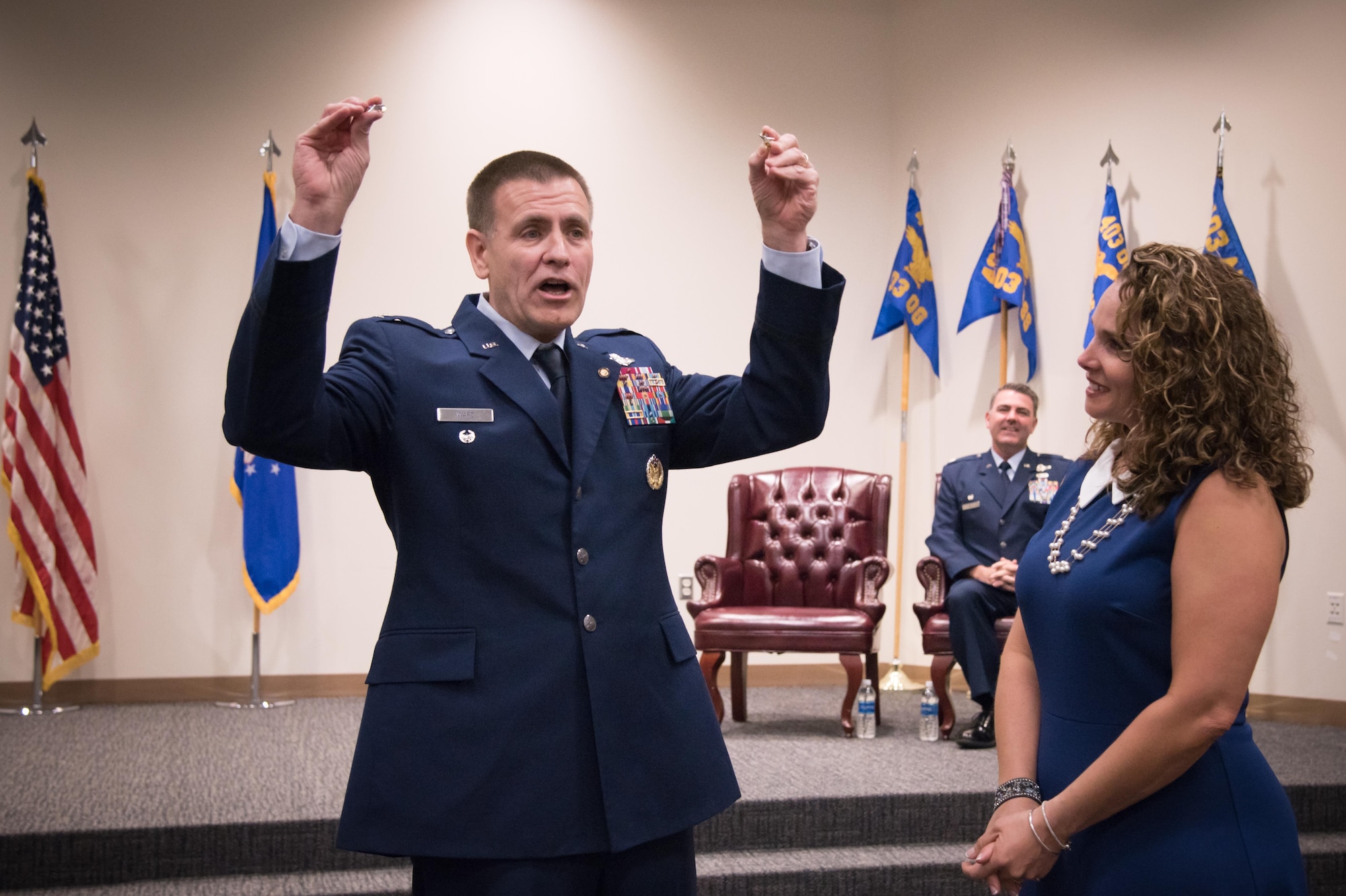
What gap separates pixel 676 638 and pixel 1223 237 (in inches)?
173

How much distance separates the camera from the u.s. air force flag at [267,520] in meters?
5.35

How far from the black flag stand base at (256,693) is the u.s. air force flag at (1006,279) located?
3724 mm

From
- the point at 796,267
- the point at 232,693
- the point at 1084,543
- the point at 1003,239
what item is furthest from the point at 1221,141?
the point at 232,693

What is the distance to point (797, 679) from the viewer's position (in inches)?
251

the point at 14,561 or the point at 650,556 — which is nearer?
the point at 650,556

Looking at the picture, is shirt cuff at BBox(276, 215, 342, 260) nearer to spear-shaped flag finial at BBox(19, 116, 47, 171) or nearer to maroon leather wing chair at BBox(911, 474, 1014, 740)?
maroon leather wing chair at BBox(911, 474, 1014, 740)

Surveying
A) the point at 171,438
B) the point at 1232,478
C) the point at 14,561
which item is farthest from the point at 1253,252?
the point at 14,561

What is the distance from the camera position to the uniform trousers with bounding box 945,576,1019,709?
4656 millimetres

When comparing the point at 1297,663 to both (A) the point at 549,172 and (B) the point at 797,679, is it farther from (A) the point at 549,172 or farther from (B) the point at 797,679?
(A) the point at 549,172

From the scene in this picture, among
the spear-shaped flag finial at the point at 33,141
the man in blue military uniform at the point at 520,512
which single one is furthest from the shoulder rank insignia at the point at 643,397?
the spear-shaped flag finial at the point at 33,141

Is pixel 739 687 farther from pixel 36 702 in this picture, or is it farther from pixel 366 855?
pixel 36 702

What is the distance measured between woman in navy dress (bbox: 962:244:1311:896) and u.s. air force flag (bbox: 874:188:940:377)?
185 inches

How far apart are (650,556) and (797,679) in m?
5.03

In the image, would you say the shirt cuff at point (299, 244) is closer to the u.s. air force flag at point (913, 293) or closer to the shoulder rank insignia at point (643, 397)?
the shoulder rank insignia at point (643, 397)
